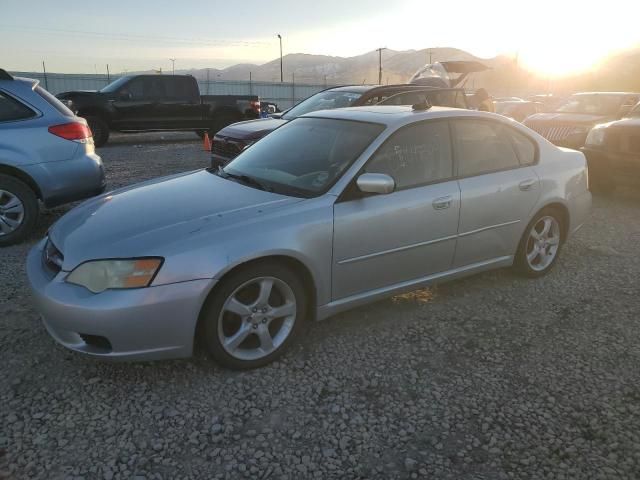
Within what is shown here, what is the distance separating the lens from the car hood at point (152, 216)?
108 inches

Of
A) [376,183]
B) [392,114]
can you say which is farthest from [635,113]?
[376,183]

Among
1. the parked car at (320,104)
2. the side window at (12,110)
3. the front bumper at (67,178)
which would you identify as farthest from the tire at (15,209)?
the parked car at (320,104)

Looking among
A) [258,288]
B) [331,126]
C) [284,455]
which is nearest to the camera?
[284,455]

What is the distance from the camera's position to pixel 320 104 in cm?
841

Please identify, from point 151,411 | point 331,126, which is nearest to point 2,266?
point 151,411

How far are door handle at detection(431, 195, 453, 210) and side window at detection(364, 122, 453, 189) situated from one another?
15 cm

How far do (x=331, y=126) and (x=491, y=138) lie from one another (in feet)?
4.23

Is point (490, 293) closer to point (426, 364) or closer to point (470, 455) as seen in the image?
point (426, 364)

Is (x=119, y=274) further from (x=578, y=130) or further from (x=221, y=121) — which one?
(x=221, y=121)

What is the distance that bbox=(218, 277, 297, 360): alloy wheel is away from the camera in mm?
2895

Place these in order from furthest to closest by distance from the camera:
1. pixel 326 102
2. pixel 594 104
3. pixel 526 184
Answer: pixel 594 104, pixel 326 102, pixel 526 184

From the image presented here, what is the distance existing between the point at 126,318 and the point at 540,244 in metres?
3.48

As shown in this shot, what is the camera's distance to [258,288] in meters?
2.95

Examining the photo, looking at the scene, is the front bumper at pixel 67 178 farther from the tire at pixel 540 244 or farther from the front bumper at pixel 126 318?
the tire at pixel 540 244
